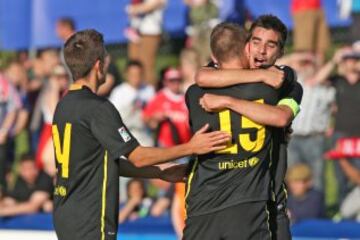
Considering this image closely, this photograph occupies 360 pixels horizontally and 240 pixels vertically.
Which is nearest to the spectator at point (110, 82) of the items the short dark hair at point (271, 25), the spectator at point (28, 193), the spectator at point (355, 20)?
the spectator at point (28, 193)

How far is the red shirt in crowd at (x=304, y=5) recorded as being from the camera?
11.7 metres

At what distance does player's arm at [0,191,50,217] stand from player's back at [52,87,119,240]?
6653 millimetres

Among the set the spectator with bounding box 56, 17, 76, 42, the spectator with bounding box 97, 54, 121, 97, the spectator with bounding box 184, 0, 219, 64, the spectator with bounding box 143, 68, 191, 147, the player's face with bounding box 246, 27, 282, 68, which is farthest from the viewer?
the spectator with bounding box 56, 17, 76, 42

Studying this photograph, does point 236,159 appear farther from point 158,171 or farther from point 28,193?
point 28,193

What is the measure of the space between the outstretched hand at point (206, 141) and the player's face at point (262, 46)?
0.51m

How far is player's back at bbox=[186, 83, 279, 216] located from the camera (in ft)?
18.9

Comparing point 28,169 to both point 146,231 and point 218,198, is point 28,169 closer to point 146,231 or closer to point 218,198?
point 146,231

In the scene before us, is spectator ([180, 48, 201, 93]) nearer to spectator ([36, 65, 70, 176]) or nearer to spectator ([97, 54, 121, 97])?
spectator ([97, 54, 121, 97])

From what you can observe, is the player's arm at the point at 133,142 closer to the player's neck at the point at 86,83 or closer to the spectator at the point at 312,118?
the player's neck at the point at 86,83

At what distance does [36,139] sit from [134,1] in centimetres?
216

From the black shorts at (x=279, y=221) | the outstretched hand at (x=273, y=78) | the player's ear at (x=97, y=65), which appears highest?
the player's ear at (x=97, y=65)

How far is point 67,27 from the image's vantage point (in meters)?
13.4

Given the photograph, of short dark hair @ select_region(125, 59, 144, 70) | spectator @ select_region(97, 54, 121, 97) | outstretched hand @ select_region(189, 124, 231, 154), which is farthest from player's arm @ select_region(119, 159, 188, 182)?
spectator @ select_region(97, 54, 121, 97)

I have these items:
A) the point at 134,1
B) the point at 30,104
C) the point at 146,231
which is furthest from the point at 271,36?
the point at 30,104
